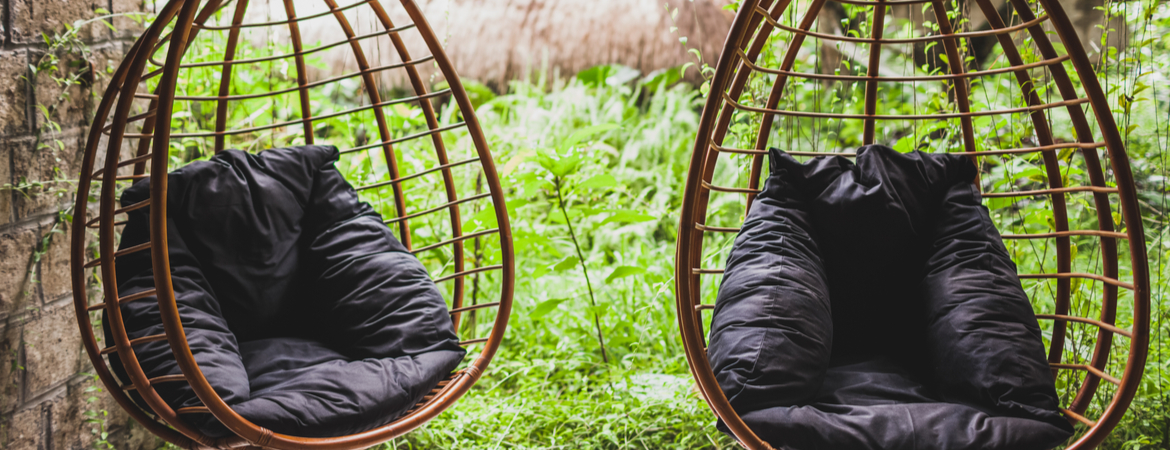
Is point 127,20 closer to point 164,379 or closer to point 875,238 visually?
point 164,379

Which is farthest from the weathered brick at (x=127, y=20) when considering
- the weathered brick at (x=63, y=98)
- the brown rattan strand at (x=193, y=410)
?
the brown rattan strand at (x=193, y=410)

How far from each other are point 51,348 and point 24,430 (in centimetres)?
16

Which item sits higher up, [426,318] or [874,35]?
[874,35]

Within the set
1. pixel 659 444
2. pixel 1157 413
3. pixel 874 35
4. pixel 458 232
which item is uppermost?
pixel 874 35

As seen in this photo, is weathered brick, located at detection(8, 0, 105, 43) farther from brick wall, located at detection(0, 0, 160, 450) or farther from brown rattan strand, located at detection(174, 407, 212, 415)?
brown rattan strand, located at detection(174, 407, 212, 415)

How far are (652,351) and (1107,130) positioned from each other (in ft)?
4.47

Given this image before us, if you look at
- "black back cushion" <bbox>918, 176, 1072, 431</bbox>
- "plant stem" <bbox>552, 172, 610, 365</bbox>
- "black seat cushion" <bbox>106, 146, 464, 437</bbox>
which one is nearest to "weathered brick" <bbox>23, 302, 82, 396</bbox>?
Result: "black seat cushion" <bbox>106, 146, 464, 437</bbox>

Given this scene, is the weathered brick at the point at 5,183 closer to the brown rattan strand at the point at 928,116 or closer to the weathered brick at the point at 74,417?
the weathered brick at the point at 74,417

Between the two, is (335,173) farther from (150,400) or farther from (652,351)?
(652,351)

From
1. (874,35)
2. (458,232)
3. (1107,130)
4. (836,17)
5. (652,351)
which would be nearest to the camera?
(1107,130)

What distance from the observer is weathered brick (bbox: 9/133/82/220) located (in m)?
1.31

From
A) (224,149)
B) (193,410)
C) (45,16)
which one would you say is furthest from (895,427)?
(45,16)

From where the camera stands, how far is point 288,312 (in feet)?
5.06

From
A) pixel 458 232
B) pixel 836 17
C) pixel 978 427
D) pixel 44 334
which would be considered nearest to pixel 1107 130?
pixel 978 427
